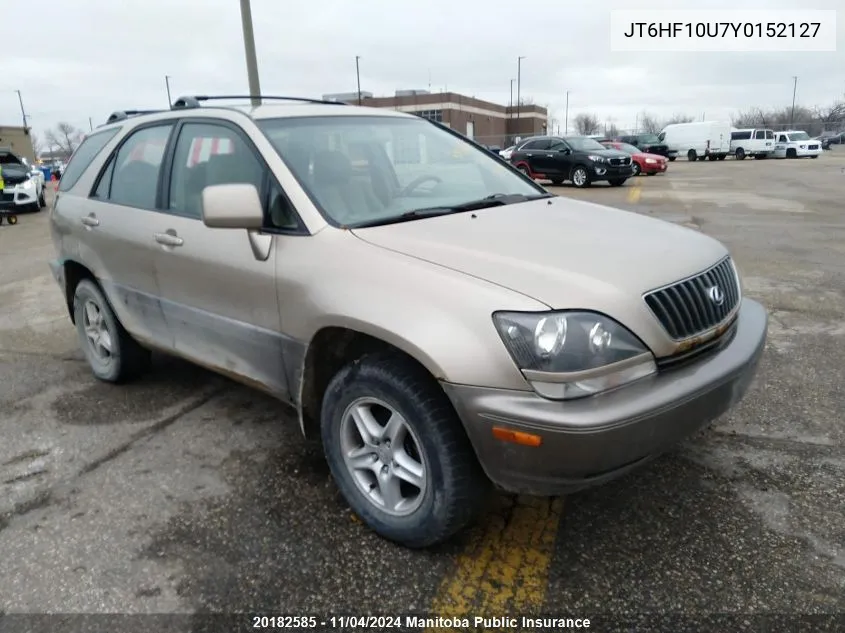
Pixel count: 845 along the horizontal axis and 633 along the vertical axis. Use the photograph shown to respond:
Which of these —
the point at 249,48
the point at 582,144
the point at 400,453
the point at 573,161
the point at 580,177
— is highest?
the point at 249,48

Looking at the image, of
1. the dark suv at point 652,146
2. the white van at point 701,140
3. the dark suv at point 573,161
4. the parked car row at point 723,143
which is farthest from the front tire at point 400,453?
the white van at point 701,140

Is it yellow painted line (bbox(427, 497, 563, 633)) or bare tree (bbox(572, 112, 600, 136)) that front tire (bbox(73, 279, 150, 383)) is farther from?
bare tree (bbox(572, 112, 600, 136))

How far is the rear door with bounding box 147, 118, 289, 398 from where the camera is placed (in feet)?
9.58

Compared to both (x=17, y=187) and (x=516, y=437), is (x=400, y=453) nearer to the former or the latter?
(x=516, y=437)

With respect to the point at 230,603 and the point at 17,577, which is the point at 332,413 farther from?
the point at 17,577

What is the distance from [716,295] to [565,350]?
0.87 meters

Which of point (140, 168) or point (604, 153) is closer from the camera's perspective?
point (140, 168)

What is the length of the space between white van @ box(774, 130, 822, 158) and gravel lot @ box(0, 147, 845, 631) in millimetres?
39133

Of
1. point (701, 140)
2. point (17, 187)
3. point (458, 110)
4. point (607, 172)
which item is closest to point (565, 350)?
point (17, 187)

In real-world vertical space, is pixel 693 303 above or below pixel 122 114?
below

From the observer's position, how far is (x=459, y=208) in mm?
3080

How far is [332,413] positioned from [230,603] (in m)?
0.78

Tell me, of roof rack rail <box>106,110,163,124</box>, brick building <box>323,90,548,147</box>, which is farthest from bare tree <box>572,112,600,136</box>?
roof rack rail <box>106,110,163,124</box>

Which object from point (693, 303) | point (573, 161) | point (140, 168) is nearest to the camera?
point (693, 303)
